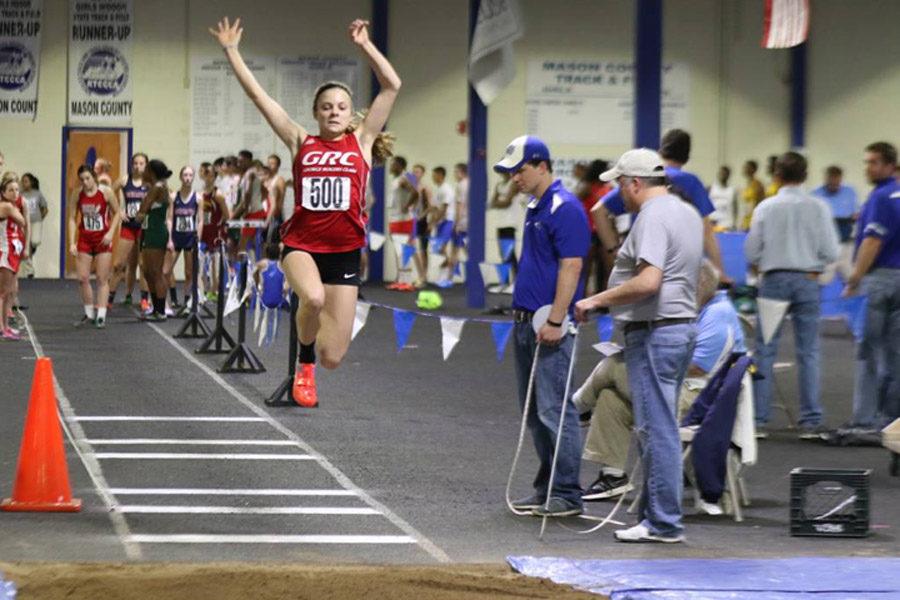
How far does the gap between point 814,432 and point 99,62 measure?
72.8 feet

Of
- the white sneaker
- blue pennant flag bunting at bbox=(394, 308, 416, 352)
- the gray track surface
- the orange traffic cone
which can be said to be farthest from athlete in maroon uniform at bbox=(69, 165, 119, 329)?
the white sneaker

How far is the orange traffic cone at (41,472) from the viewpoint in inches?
342

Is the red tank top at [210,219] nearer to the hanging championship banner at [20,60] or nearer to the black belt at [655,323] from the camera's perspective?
the hanging championship banner at [20,60]

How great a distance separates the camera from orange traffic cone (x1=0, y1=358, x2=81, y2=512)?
8.69 meters

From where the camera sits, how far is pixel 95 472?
995 centimetres

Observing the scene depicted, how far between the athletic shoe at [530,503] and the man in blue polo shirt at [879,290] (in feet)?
12.6

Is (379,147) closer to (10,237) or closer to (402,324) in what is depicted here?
(402,324)

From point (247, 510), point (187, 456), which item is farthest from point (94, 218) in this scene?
point (247, 510)

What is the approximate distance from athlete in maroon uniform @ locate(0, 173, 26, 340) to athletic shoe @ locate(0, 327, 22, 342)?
0.39 metres

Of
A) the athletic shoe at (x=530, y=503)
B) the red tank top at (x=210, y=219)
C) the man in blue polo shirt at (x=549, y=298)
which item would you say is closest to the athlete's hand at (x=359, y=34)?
the man in blue polo shirt at (x=549, y=298)

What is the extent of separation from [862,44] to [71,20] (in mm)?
14841

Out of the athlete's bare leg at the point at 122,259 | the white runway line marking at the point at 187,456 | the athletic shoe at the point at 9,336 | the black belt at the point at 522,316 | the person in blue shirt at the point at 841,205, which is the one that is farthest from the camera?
the athlete's bare leg at the point at 122,259

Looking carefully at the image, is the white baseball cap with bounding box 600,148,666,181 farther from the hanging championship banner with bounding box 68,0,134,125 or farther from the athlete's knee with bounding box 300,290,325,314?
the hanging championship banner with bounding box 68,0,134,125

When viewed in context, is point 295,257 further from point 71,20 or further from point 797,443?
point 71,20
